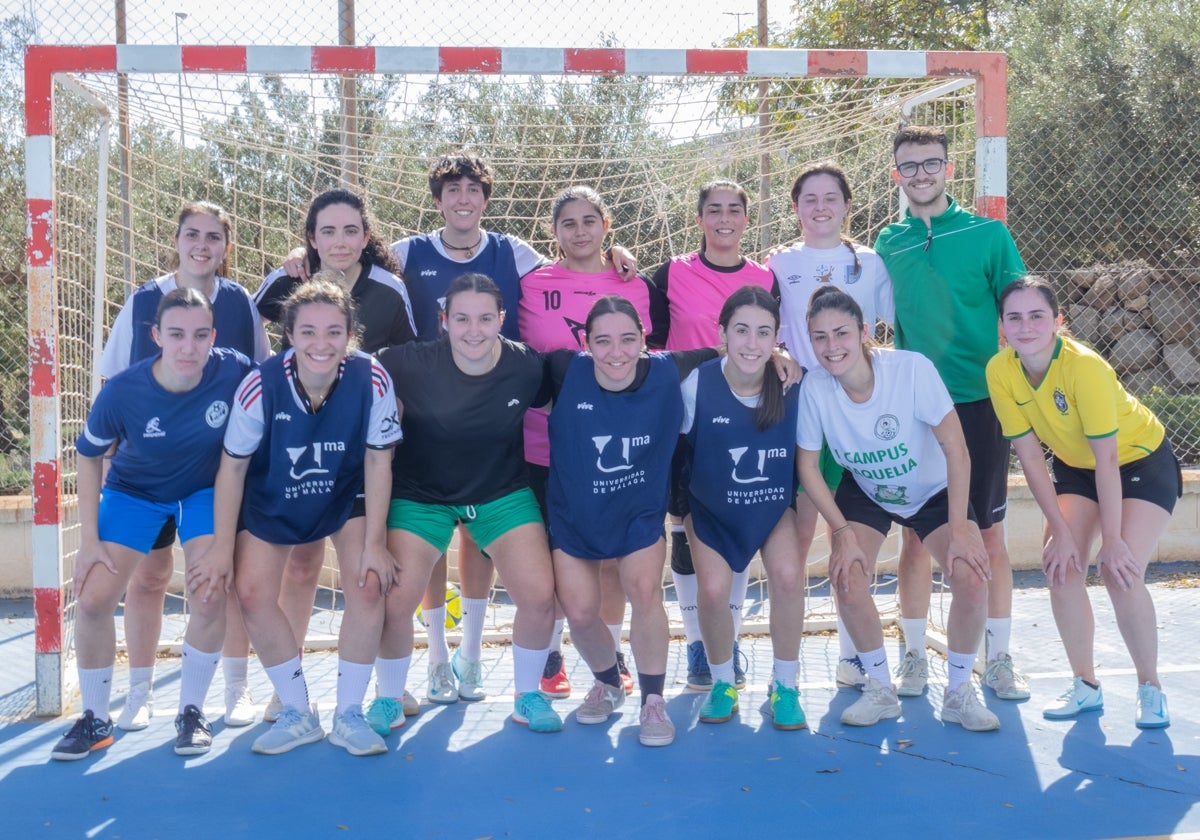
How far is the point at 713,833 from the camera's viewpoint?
272 cm

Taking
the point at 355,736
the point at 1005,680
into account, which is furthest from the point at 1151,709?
the point at 355,736

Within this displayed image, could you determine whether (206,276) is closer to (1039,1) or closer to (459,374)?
(459,374)

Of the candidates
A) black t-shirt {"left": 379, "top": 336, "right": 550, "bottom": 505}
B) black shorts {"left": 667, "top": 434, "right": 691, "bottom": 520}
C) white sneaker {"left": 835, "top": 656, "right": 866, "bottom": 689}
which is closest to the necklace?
black t-shirt {"left": 379, "top": 336, "right": 550, "bottom": 505}

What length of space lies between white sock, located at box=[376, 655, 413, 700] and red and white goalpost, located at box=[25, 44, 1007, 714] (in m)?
1.23

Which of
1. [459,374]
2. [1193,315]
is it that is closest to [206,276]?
[459,374]

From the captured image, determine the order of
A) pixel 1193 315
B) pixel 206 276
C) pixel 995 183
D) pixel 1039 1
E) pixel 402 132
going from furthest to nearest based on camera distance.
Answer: pixel 1039 1, pixel 1193 315, pixel 402 132, pixel 995 183, pixel 206 276

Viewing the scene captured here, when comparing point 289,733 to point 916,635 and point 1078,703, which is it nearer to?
point 916,635

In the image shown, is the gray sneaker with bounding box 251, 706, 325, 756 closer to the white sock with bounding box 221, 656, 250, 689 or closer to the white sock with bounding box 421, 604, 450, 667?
the white sock with bounding box 221, 656, 250, 689

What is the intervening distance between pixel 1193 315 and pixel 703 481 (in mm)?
7841

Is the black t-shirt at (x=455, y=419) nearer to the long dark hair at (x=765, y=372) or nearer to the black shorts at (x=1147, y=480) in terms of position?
the long dark hair at (x=765, y=372)

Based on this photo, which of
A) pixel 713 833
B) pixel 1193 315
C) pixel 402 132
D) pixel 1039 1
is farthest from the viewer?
pixel 1039 1

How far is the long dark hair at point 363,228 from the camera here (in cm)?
360

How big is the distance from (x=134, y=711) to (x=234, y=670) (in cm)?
36

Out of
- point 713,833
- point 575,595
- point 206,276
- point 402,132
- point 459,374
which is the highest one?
point 402,132
